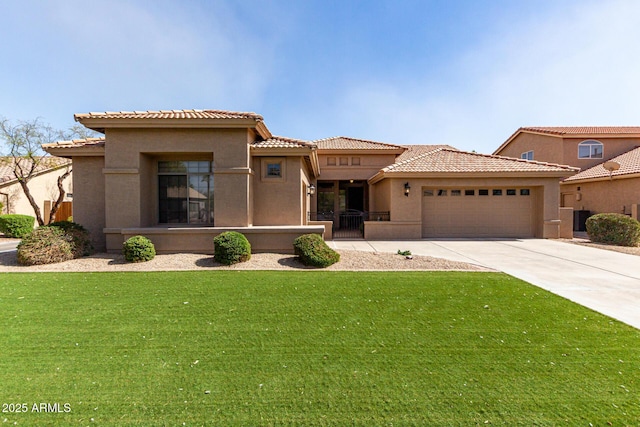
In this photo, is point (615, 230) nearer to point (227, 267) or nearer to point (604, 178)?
point (604, 178)

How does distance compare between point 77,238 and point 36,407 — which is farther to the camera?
point 77,238

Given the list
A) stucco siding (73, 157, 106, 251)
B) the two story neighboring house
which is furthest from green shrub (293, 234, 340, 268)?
the two story neighboring house

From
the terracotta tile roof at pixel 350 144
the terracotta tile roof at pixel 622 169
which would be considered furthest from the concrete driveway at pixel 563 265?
the terracotta tile roof at pixel 350 144

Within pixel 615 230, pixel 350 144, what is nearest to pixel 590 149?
pixel 615 230

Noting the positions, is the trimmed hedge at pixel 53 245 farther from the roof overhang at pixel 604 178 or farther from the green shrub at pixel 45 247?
the roof overhang at pixel 604 178

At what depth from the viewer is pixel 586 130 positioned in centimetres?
2234

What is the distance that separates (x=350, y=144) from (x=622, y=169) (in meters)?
16.9

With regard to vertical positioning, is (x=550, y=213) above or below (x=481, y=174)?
below

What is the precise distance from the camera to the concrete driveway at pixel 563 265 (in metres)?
5.71

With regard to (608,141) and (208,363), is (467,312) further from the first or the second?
(608,141)

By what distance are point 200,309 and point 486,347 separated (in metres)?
4.60

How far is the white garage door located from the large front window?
35.5ft

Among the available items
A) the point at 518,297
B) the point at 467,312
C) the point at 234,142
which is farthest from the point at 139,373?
the point at 234,142

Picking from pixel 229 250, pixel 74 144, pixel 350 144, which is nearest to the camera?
pixel 229 250
